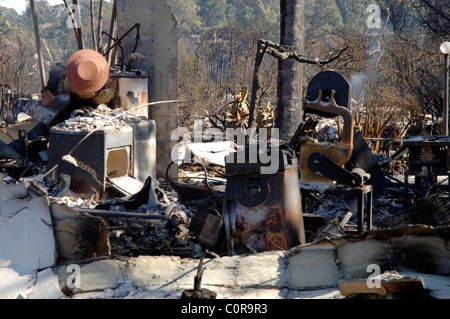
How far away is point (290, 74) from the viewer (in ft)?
33.0

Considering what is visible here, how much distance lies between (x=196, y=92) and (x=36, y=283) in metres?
13.5

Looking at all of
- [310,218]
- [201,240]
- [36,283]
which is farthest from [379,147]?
[36,283]

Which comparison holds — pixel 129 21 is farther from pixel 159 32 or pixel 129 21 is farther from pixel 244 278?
pixel 244 278

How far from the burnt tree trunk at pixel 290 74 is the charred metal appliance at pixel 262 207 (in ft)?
17.9

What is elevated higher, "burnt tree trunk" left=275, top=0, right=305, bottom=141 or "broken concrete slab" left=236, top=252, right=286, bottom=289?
"burnt tree trunk" left=275, top=0, right=305, bottom=141

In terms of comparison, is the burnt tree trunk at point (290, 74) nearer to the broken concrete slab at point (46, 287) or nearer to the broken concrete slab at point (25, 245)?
the broken concrete slab at point (25, 245)

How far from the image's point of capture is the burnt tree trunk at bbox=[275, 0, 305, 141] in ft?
32.8

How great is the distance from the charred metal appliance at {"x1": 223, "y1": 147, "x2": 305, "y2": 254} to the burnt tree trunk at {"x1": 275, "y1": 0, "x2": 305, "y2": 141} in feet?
17.9

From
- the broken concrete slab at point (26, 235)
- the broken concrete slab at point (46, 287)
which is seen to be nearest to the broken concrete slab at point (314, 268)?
the broken concrete slab at point (46, 287)

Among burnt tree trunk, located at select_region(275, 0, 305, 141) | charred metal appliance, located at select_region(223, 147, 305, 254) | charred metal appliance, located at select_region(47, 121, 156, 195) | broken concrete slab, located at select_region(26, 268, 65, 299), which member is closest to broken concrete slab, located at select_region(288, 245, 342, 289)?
charred metal appliance, located at select_region(223, 147, 305, 254)

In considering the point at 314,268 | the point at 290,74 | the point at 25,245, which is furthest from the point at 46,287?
the point at 290,74

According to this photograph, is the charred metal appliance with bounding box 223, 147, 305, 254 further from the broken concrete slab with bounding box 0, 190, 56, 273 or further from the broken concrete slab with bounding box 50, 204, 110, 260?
the broken concrete slab with bounding box 0, 190, 56, 273

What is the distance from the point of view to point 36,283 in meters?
3.57

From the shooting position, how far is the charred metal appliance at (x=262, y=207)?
456cm
